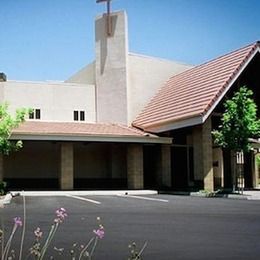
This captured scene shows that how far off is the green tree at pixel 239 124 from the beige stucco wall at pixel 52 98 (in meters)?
11.8

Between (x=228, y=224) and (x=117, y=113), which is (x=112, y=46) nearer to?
(x=117, y=113)

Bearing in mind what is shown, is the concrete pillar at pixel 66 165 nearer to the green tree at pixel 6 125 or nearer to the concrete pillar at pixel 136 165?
the concrete pillar at pixel 136 165

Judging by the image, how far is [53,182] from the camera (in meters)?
29.9

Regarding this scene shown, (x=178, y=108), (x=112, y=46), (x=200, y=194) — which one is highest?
(x=112, y=46)

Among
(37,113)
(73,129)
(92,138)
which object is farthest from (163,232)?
(37,113)

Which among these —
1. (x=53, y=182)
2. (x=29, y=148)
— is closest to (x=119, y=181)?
(x=53, y=182)

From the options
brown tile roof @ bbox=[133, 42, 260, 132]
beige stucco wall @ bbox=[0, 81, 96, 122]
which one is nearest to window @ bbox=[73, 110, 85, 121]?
beige stucco wall @ bbox=[0, 81, 96, 122]

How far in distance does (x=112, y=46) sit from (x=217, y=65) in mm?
7225

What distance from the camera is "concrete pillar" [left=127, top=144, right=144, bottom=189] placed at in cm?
2758

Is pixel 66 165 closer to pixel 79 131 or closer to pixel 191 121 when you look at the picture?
pixel 79 131

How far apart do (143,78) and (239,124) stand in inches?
425

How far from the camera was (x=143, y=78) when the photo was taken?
3180 centimetres

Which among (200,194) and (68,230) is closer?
(68,230)

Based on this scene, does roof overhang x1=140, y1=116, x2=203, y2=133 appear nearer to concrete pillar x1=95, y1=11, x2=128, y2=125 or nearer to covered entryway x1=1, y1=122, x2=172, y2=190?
covered entryway x1=1, y1=122, x2=172, y2=190
